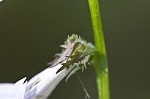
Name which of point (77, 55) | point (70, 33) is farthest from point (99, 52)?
point (70, 33)

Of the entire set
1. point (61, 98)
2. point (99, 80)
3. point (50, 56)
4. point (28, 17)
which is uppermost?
point (28, 17)

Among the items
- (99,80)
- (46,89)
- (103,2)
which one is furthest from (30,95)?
(103,2)

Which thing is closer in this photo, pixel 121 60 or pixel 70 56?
pixel 70 56

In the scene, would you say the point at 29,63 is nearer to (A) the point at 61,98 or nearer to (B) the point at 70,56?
(A) the point at 61,98

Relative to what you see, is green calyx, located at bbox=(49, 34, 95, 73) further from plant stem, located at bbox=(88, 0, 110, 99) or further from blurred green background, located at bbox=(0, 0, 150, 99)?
blurred green background, located at bbox=(0, 0, 150, 99)

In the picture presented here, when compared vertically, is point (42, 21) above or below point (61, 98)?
above

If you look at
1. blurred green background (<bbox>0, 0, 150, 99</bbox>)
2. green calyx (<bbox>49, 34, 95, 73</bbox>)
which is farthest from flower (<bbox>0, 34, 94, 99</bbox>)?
blurred green background (<bbox>0, 0, 150, 99</bbox>)

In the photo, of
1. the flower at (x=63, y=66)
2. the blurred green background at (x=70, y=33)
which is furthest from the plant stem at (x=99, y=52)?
the blurred green background at (x=70, y=33)
